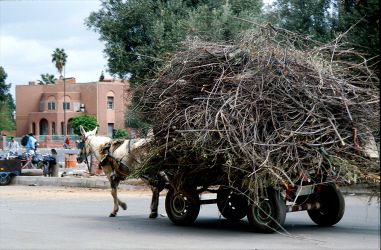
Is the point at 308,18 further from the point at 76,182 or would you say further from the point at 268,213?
the point at 268,213

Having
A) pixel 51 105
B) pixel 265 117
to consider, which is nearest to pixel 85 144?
pixel 265 117

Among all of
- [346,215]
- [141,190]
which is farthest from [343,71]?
[141,190]

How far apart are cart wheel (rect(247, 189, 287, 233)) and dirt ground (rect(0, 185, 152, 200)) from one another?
9691 millimetres

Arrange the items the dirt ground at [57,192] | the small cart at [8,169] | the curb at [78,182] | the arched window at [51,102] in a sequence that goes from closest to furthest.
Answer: the dirt ground at [57,192]
the curb at [78,182]
the small cart at [8,169]
the arched window at [51,102]

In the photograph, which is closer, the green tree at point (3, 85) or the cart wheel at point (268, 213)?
the cart wheel at point (268, 213)

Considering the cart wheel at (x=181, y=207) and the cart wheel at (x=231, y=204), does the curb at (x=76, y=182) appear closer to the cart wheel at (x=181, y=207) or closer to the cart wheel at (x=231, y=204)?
the cart wheel at (x=181, y=207)

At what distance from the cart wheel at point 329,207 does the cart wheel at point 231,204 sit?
129 centimetres

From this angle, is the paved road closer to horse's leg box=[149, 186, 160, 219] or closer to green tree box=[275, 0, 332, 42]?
horse's leg box=[149, 186, 160, 219]

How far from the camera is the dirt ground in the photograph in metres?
20.7

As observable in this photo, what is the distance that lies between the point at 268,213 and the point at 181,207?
229 cm

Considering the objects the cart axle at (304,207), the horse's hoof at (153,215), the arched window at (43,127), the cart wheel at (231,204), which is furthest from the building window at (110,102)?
the cart axle at (304,207)

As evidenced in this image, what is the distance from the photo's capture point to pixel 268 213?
36.3 feet

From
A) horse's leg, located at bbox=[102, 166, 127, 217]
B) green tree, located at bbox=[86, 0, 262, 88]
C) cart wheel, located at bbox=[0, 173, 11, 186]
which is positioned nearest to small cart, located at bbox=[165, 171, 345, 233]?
horse's leg, located at bbox=[102, 166, 127, 217]

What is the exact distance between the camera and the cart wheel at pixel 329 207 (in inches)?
476
